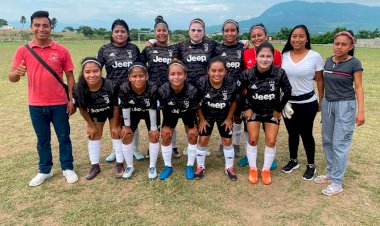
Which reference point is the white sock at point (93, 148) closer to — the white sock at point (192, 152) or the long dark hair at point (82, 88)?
the long dark hair at point (82, 88)

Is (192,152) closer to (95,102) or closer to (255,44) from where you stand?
(95,102)

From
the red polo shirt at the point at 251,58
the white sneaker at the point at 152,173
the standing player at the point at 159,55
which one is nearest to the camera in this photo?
the red polo shirt at the point at 251,58

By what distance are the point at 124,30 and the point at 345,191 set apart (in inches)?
166

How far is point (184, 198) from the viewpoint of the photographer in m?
4.32

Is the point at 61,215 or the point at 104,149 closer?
the point at 61,215

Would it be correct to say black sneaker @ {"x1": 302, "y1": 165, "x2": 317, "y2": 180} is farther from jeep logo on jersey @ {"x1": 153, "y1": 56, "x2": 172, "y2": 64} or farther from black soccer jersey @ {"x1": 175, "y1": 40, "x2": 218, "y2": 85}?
jeep logo on jersey @ {"x1": 153, "y1": 56, "x2": 172, "y2": 64}

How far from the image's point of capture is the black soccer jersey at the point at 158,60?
531 cm

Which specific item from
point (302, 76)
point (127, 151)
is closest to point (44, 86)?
point (127, 151)

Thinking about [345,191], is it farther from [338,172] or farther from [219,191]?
[219,191]

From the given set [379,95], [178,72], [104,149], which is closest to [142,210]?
[178,72]

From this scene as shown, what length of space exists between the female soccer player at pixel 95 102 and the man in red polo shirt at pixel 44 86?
0.87 feet

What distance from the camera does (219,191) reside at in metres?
4.50

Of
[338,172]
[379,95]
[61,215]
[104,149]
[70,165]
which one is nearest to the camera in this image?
[61,215]

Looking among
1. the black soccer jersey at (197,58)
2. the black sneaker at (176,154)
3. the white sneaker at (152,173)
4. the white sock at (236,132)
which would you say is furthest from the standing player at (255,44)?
the white sneaker at (152,173)
